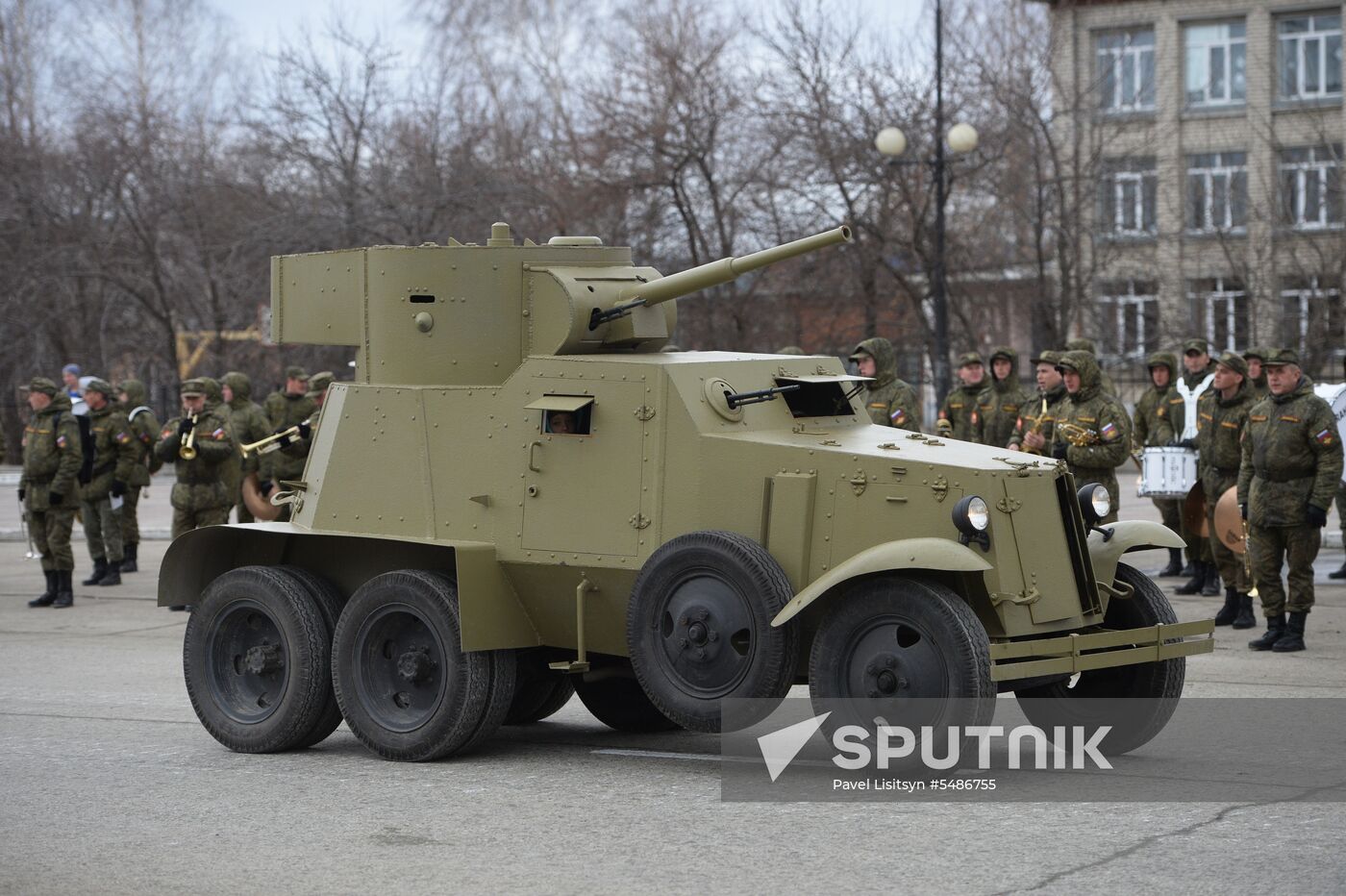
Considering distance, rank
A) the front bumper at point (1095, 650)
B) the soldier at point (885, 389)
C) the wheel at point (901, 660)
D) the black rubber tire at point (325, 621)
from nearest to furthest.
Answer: the wheel at point (901, 660) < the front bumper at point (1095, 650) < the black rubber tire at point (325, 621) < the soldier at point (885, 389)

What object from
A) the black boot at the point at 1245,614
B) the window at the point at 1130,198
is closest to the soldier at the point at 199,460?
the black boot at the point at 1245,614

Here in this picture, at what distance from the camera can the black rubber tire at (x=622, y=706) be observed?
33.5ft

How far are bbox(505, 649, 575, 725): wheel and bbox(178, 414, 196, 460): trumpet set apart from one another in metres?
7.09

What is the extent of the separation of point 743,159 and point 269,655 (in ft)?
79.4

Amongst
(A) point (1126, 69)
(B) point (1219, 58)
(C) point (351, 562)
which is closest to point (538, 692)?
(C) point (351, 562)

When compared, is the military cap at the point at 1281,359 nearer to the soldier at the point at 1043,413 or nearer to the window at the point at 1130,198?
the soldier at the point at 1043,413

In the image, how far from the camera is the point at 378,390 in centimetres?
981

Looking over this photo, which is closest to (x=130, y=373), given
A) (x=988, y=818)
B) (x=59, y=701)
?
(x=59, y=701)

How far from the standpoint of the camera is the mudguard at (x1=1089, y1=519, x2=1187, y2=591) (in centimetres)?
900

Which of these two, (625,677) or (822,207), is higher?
(822,207)

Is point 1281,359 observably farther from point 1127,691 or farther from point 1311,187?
point 1311,187

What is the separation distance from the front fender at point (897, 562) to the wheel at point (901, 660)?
139 millimetres

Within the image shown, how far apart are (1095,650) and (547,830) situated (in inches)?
109

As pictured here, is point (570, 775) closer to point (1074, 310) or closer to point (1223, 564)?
point (1223, 564)
